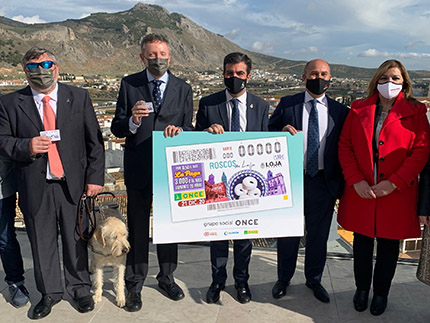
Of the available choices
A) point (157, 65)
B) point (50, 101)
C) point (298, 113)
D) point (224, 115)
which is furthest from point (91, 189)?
point (298, 113)

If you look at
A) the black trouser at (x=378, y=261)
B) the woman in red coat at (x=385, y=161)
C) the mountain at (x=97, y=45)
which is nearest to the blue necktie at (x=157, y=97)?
the woman in red coat at (x=385, y=161)

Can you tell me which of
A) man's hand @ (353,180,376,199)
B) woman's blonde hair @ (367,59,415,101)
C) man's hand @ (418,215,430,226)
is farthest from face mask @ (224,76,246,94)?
man's hand @ (418,215,430,226)

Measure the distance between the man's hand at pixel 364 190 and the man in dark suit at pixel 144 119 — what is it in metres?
1.39

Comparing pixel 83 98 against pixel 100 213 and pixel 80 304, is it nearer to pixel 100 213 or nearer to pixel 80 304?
pixel 100 213

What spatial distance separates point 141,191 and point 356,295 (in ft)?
6.51

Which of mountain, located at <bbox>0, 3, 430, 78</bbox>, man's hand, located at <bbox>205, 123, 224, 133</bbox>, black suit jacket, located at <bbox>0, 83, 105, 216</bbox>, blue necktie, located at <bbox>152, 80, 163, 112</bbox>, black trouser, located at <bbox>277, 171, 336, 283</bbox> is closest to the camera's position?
black suit jacket, located at <bbox>0, 83, 105, 216</bbox>

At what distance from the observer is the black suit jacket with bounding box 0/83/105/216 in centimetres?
277

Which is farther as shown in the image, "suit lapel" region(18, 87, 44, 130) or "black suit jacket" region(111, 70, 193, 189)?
"black suit jacket" region(111, 70, 193, 189)

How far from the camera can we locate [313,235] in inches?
128

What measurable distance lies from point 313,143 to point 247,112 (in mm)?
583

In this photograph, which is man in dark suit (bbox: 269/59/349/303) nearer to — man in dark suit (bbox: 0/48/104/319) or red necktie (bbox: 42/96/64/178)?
man in dark suit (bbox: 0/48/104/319)

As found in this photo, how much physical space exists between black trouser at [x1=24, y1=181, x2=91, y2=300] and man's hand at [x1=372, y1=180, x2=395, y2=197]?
232 centimetres

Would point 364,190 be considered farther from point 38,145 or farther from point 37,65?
point 37,65

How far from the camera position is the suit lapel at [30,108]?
277cm
